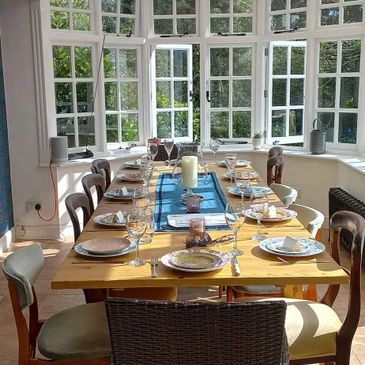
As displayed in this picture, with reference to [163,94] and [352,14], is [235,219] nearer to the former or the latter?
[352,14]

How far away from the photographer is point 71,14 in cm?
517

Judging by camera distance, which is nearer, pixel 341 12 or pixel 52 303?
pixel 52 303

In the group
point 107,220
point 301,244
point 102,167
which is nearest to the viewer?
point 301,244

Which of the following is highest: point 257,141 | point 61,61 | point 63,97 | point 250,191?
point 61,61

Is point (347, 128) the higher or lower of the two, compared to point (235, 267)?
higher

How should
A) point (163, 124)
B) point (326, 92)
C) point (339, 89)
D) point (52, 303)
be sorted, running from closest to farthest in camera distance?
point (52, 303)
point (339, 89)
point (326, 92)
point (163, 124)

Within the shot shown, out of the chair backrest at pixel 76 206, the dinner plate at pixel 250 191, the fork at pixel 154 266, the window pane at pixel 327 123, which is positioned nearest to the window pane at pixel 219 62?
the window pane at pixel 327 123

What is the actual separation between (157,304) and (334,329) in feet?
3.21

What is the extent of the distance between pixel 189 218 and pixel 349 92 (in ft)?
10.3

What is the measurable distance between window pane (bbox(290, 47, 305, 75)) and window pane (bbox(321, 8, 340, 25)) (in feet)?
1.24

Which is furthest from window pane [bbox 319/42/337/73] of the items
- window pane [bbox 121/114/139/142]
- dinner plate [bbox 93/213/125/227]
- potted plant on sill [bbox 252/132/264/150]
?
dinner plate [bbox 93/213/125/227]

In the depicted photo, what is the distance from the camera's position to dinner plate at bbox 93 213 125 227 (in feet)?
8.62

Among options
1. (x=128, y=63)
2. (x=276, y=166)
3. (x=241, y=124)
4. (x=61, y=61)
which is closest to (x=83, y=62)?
(x=61, y=61)

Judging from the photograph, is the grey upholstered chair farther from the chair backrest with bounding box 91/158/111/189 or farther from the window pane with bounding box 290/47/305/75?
the window pane with bounding box 290/47/305/75
